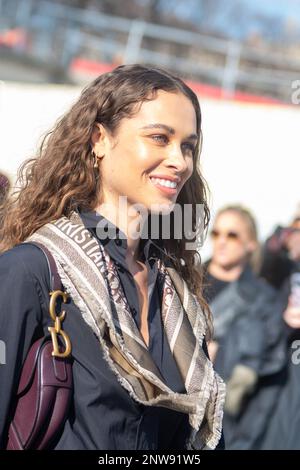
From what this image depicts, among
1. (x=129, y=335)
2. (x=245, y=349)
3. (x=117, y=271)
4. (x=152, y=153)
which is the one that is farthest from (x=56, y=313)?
(x=245, y=349)

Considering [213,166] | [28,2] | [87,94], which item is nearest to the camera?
[87,94]

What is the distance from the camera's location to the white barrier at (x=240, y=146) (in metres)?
11.1

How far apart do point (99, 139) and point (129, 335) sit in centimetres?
63

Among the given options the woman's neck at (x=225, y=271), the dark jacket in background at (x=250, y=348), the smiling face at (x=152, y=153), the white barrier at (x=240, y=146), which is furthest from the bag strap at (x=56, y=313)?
the white barrier at (x=240, y=146)

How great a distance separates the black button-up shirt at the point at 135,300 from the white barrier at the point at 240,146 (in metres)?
7.74

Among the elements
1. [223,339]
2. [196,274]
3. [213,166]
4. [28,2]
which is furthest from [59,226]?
[28,2]

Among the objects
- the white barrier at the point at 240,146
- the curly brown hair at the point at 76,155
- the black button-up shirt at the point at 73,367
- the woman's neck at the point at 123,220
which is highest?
the white barrier at the point at 240,146

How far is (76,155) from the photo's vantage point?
9.33ft

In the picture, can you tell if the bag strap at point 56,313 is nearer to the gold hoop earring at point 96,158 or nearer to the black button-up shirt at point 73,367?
the black button-up shirt at point 73,367

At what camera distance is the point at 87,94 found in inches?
114

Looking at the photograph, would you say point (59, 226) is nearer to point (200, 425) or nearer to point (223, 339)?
point (200, 425)

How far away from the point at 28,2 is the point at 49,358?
18733 millimetres

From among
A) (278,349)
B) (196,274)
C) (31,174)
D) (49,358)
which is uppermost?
(31,174)

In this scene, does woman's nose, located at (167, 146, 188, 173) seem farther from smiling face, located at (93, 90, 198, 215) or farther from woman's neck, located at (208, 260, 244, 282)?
woman's neck, located at (208, 260, 244, 282)
